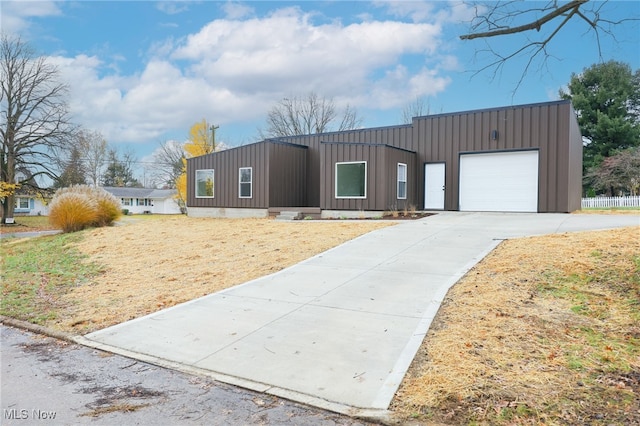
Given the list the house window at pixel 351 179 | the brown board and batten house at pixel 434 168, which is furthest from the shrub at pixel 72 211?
the house window at pixel 351 179

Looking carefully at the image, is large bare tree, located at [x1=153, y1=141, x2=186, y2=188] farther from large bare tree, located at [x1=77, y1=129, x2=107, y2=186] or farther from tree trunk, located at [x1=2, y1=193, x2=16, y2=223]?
tree trunk, located at [x1=2, y1=193, x2=16, y2=223]

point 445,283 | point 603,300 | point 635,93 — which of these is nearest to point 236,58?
point 445,283

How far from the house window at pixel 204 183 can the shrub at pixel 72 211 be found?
5.26m

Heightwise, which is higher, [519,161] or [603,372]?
[519,161]

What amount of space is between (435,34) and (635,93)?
102 feet

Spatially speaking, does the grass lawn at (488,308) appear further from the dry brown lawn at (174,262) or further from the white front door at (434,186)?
the white front door at (434,186)

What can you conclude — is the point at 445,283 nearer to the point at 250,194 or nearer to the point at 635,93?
the point at 250,194

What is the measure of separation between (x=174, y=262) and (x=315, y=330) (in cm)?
491

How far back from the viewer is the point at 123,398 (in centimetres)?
303

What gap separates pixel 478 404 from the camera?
2752mm

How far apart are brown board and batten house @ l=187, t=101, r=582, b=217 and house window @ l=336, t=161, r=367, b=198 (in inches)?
1.4

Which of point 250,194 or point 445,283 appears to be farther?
point 250,194

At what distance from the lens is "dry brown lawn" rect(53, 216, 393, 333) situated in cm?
553

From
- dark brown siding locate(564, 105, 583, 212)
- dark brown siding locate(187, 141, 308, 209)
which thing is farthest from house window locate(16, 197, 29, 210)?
dark brown siding locate(564, 105, 583, 212)
